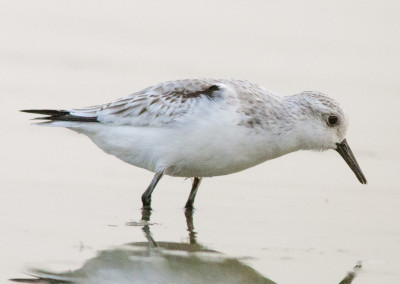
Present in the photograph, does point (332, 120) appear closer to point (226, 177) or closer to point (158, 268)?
point (226, 177)

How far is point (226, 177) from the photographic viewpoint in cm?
1105

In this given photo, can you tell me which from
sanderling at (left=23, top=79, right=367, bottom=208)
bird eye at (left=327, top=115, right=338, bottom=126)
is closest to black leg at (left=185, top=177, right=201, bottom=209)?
sanderling at (left=23, top=79, right=367, bottom=208)

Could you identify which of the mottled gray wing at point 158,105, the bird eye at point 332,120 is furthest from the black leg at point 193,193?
the bird eye at point 332,120

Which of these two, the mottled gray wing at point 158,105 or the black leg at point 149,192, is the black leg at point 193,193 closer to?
the black leg at point 149,192

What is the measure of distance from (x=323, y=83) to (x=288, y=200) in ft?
16.4

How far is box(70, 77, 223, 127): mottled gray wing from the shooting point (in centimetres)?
956

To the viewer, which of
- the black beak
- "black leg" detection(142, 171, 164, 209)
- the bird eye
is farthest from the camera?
the black beak

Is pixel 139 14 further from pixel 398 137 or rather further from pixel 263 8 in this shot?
pixel 398 137

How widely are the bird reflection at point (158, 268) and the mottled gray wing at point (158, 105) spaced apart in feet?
5.18

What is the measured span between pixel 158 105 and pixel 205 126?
64cm

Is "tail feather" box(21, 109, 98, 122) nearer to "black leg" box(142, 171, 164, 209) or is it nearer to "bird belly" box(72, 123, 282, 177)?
"bird belly" box(72, 123, 282, 177)

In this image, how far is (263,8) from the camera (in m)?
19.2

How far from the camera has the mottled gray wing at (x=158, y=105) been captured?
956 centimetres

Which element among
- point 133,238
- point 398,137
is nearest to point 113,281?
point 133,238
